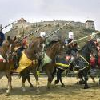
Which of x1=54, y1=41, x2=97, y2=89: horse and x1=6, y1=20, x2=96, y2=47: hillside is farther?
x1=6, y1=20, x2=96, y2=47: hillside

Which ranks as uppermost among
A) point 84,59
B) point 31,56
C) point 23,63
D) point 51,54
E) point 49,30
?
point 49,30

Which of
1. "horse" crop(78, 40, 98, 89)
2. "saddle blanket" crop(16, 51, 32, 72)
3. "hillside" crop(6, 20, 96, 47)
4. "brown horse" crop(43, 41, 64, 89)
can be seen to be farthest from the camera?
"hillside" crop(6, 20, 96, 47)

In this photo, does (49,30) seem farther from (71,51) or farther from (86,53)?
(86,53)

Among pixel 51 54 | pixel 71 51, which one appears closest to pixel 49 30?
pixel 71 51

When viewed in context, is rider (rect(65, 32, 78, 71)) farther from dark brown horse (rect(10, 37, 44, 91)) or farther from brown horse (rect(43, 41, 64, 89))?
dark brown horse (rect(10, 37, 44, 91))

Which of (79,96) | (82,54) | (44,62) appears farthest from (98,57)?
(79,96)

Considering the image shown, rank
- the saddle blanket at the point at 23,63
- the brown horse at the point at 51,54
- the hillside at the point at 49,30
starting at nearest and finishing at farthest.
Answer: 1. the saddle blanket at the point at 23,63
2. the brown horse at the point at 51,54
3. the hillside at the point at 49,30

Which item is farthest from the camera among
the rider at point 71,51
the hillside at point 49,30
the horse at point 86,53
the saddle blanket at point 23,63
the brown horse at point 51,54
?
the hillside at point 49,30

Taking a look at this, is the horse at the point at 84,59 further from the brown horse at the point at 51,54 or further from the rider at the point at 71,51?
the brown horse at the point at 51,54

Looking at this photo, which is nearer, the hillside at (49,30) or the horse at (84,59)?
the horse at (84,59)

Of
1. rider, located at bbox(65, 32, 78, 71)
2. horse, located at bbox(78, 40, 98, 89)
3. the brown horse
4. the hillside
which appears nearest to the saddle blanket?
the brown horse

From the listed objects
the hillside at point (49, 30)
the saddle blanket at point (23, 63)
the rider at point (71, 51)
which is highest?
the hillside at point (49, 30)

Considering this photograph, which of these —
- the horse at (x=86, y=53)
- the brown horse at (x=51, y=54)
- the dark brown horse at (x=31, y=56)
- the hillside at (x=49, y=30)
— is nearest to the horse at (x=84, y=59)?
the horse at (x=86, y=53)

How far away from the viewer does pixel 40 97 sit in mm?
15016
